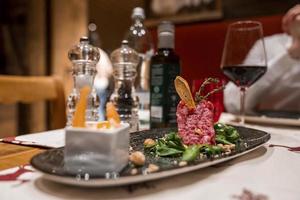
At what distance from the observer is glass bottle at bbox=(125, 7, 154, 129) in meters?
0.99

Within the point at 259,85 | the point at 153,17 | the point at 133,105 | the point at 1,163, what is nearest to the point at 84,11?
the point at 153,17

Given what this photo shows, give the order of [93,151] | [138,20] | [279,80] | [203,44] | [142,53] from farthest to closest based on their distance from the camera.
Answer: [203,44] < [279,80] < [142,53] < [138,20] < [93,151]

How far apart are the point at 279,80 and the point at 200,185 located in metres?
1.23

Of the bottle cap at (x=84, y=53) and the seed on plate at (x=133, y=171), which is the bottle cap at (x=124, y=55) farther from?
the seed on plate at (x=133, y=171)

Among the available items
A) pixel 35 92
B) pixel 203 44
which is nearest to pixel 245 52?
pixel 35 92

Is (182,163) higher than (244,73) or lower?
lower

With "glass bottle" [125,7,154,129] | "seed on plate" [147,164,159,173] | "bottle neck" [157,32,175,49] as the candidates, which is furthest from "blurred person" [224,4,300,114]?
"seed on plate" [147,164,159,173]

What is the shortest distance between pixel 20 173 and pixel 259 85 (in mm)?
1053

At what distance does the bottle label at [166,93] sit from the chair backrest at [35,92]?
1.75 ft

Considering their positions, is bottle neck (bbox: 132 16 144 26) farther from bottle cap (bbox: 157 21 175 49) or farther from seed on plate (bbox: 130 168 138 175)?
seed on plate (bbox: 130 168 138 175)

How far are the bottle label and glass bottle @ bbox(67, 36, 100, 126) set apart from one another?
0.14 m

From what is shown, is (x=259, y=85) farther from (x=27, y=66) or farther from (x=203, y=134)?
(x=27, y=66)

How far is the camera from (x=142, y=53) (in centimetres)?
117

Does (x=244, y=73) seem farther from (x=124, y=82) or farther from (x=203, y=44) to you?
(x=203, y=44)
